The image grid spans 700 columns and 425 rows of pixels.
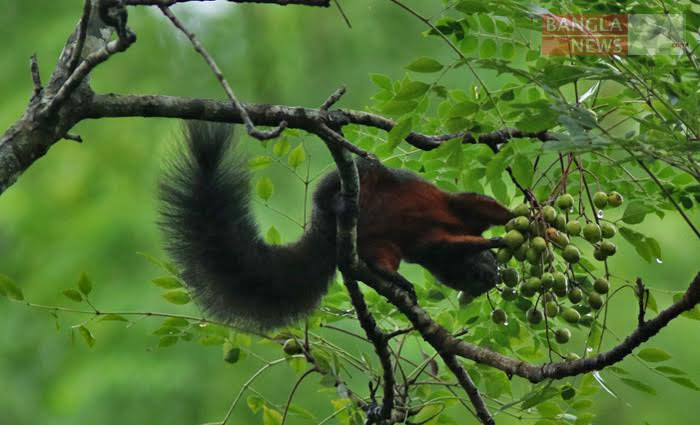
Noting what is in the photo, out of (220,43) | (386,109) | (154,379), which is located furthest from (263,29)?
(386,109)

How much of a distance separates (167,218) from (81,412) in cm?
281

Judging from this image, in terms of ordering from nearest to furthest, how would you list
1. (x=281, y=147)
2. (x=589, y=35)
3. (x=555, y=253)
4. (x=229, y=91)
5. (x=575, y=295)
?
(x=229, y=91) < (x=589, y=35) < (x=575, y=295) < (x=555, y=253) < (x=281, y=147)

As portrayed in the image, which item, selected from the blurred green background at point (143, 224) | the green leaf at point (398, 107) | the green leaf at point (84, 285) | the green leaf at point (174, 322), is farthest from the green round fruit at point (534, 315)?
the blurred green background at point (143, 224)

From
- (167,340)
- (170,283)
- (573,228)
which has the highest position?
(573,228)

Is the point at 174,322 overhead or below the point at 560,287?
below

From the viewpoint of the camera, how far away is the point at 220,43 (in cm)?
721

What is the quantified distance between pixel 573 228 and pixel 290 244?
3.07ft

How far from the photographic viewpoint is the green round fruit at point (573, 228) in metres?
2.23

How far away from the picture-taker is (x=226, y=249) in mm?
2613

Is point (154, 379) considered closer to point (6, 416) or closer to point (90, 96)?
point (6, 416)

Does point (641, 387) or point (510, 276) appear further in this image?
point (510, 276)

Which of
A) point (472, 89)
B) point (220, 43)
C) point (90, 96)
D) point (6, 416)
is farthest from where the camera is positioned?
point (220, 43)

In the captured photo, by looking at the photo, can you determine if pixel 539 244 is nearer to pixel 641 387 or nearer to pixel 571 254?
pixel 571 254

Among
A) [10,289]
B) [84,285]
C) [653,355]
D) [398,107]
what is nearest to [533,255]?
[653,355]
